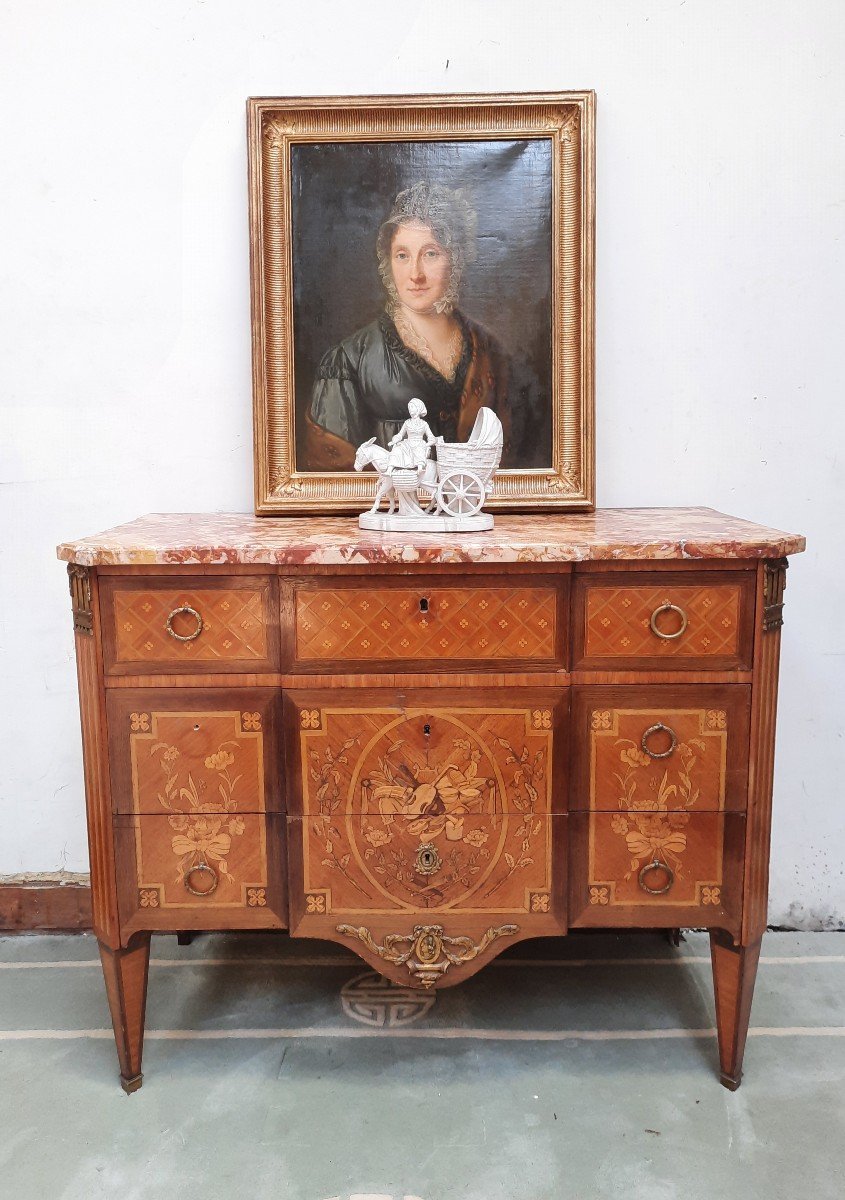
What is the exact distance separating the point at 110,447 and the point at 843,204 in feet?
6.81

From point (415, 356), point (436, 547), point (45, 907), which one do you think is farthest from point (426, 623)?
point (45, 907)

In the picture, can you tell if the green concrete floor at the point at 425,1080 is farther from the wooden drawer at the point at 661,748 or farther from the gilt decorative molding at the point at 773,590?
the gilt decorative molding at the point at 773,590

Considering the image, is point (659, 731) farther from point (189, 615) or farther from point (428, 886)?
point (189, 615)

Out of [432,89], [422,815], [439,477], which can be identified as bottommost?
[422,815]

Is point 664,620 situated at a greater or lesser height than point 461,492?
lesser

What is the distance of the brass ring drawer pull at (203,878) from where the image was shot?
2.04 m

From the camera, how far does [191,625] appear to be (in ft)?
6.47

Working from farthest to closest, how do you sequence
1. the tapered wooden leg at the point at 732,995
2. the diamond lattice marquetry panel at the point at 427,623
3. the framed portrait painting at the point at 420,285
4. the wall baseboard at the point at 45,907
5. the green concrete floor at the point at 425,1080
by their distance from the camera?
the wall baseboard at the point at 45,907 → the framed portrait painting at the point at 420,285 → the tapered wooden leg at the point at 732,995 → the diamond lattice marquetry panel at the point at 427,623 → the green concrete floor at the point at 425,1080

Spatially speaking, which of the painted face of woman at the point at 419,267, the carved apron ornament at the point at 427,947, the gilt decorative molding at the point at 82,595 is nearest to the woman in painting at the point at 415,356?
the painted face of woman at the point at 419,267

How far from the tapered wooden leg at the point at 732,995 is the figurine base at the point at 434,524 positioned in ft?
3.42

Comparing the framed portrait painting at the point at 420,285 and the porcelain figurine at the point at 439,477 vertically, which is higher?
the framed portrait painting at the point at 420,285

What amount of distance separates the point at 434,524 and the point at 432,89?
121cm

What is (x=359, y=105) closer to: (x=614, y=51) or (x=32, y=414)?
(x=614, y=51)

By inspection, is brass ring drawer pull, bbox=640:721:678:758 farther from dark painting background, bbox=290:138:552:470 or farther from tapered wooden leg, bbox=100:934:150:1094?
tapered wooden leg, bbox=100:934:150:1094
